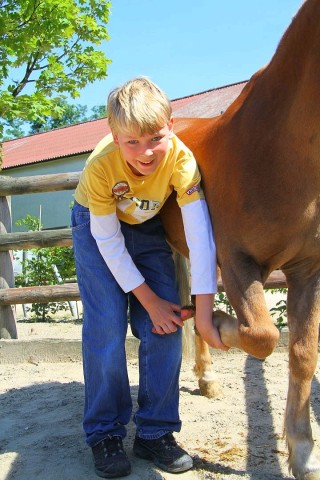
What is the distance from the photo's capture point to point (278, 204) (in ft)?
7.29

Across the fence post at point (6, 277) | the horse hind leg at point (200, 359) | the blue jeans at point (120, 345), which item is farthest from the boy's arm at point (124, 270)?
the fence post at point (6, 277)

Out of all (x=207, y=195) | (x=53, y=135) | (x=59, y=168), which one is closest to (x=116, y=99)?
(x=207, y=195)

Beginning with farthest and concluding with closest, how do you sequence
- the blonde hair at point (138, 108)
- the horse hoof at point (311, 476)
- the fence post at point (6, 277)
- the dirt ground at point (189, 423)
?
1. the fence post at point (6, 277)
2. the dirt ground at point (189, 423)
3. the horse hoof at point (311, 476)
4. the blonde hair at point (138, 108)

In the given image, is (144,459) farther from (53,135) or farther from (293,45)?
(53,135)

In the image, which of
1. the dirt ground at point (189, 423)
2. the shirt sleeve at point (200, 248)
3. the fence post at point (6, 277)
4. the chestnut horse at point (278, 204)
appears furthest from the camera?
the fence post at point (6, 277)

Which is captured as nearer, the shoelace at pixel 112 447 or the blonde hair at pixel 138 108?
the blonde hair at pixel 138 108

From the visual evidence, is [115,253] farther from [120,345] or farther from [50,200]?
[50,200]

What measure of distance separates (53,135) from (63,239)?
25.8 metres

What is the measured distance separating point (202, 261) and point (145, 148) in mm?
539

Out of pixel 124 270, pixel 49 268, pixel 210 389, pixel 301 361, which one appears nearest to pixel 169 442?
pixel 301 361

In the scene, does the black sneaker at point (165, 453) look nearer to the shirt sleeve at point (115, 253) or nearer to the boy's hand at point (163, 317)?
the boy's hand at point (163, 317)

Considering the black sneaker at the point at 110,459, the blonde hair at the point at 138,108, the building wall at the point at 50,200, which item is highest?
the building wall at the point at 50,200

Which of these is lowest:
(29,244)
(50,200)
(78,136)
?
(29,244)

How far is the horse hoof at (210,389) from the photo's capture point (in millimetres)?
3580
